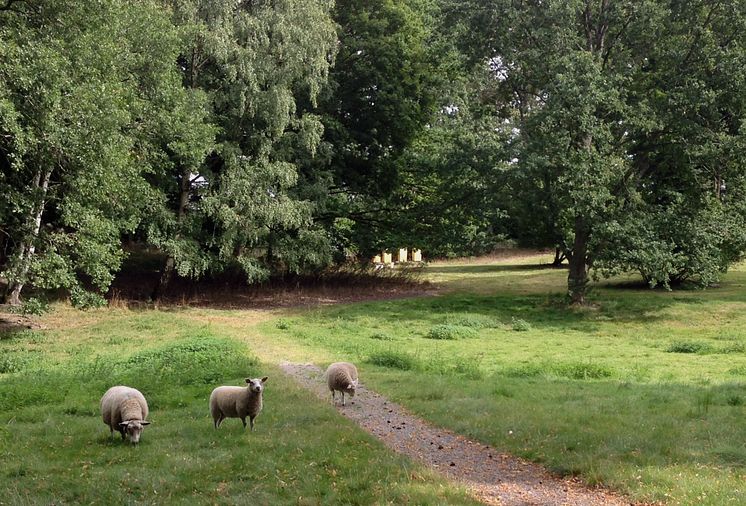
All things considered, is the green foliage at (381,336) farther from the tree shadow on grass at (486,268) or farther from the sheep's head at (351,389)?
the tree shadow on grass at (486,268)

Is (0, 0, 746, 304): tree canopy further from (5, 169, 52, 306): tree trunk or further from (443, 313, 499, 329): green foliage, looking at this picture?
(443, 313, 499, 329): green foliage

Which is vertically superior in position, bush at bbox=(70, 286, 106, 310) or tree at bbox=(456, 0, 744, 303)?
tree at bbox=(456, 0, 744, 303)

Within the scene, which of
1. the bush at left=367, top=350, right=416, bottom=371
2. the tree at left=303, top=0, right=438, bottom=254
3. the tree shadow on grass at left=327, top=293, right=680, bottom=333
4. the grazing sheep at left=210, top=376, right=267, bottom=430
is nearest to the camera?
the grazing sheep at left=210, top=376, right=267, bottom=430

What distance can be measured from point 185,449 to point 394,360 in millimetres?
9481

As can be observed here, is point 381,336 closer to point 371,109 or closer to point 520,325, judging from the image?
point 520,325

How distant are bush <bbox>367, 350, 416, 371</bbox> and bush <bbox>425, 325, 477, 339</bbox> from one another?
242 inches

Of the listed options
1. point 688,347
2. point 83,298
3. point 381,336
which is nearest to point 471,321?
point 381,336

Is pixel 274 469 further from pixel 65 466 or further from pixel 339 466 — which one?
pixel 65 466

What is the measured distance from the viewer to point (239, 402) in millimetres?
10523

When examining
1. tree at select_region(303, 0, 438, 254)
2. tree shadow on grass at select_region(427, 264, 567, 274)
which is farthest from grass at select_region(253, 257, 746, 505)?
tree shadow on grass at select_region(427, 264, 567, 274)

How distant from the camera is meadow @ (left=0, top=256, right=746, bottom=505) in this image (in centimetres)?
790

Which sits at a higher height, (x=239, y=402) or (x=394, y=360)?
(x=239, y=402)

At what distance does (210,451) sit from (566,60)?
992 inches

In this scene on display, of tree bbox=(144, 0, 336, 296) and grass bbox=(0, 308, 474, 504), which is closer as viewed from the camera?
grass bbox=(0, 308, 474, 504)
